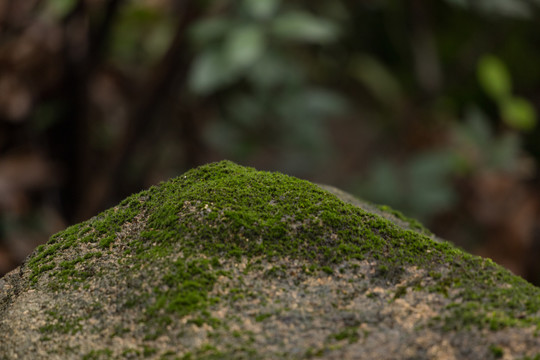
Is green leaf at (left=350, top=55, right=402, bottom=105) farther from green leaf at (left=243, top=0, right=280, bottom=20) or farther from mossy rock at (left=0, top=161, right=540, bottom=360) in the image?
mossy rock at (left=0, top=161, right=540, bottom=360)

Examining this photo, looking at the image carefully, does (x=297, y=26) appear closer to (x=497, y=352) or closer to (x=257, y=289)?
(x=257, y=289)

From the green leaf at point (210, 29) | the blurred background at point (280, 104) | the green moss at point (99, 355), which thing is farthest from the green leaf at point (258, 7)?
the green moss at point (99, 355)

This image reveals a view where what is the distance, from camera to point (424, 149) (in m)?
4.42

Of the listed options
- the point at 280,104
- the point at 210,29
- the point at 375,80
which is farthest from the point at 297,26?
the point at 375,80

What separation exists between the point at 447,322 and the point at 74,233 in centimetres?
95

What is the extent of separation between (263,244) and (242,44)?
171cm

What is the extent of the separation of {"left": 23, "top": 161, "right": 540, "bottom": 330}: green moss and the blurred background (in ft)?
4.86

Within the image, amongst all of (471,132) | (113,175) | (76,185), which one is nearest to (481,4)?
(471,132)

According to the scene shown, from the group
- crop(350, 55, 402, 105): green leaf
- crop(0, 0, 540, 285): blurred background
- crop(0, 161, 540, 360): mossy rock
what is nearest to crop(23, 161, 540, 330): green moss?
crop(0, 161, 540, 360): mossy rock

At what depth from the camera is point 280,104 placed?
365cm

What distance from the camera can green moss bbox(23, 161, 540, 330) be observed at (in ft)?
4.06

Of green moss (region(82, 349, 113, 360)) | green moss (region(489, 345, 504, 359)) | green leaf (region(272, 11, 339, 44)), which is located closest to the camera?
green moss (region(489, 345, 504, 359))

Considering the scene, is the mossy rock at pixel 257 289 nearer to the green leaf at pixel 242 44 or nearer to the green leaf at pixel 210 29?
the green leaf at pixel 242 44

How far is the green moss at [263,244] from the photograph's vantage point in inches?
48.8
